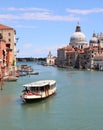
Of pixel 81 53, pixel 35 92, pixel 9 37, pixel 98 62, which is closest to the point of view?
pixel 35 92

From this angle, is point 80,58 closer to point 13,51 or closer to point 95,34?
point 95,34

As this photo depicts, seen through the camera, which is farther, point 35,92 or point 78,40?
point 78,40

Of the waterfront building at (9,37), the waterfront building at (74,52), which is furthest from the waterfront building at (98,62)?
the waterfront building at (9,37)

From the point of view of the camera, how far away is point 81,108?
13.7 metres

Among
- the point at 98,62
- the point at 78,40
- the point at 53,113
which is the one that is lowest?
the point at 53,113

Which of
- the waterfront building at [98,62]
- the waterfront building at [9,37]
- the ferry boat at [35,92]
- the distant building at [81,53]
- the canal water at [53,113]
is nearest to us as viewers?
the canal water at [53,113]

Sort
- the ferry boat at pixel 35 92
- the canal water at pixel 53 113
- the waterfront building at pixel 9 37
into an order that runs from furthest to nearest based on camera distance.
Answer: the waterfront building at pixel 9 37 → the ferry boat at pixel 35 92 → the canal water at pixel 53 113

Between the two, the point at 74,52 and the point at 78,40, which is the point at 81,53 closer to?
the point at 74,52

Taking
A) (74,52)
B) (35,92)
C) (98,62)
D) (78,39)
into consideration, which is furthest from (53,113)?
(78,39)

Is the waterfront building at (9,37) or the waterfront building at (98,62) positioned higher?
the waterfront building at (9,37)

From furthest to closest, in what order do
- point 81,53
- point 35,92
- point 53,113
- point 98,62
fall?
point 81,53 < point 98,62 < point 35,92 < point 53,113

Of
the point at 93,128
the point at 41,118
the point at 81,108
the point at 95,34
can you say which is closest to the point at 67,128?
the point at 93,128

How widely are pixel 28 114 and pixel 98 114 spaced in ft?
6.69

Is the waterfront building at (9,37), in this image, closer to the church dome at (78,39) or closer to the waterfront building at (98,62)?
the waterfront building at (98,62)
